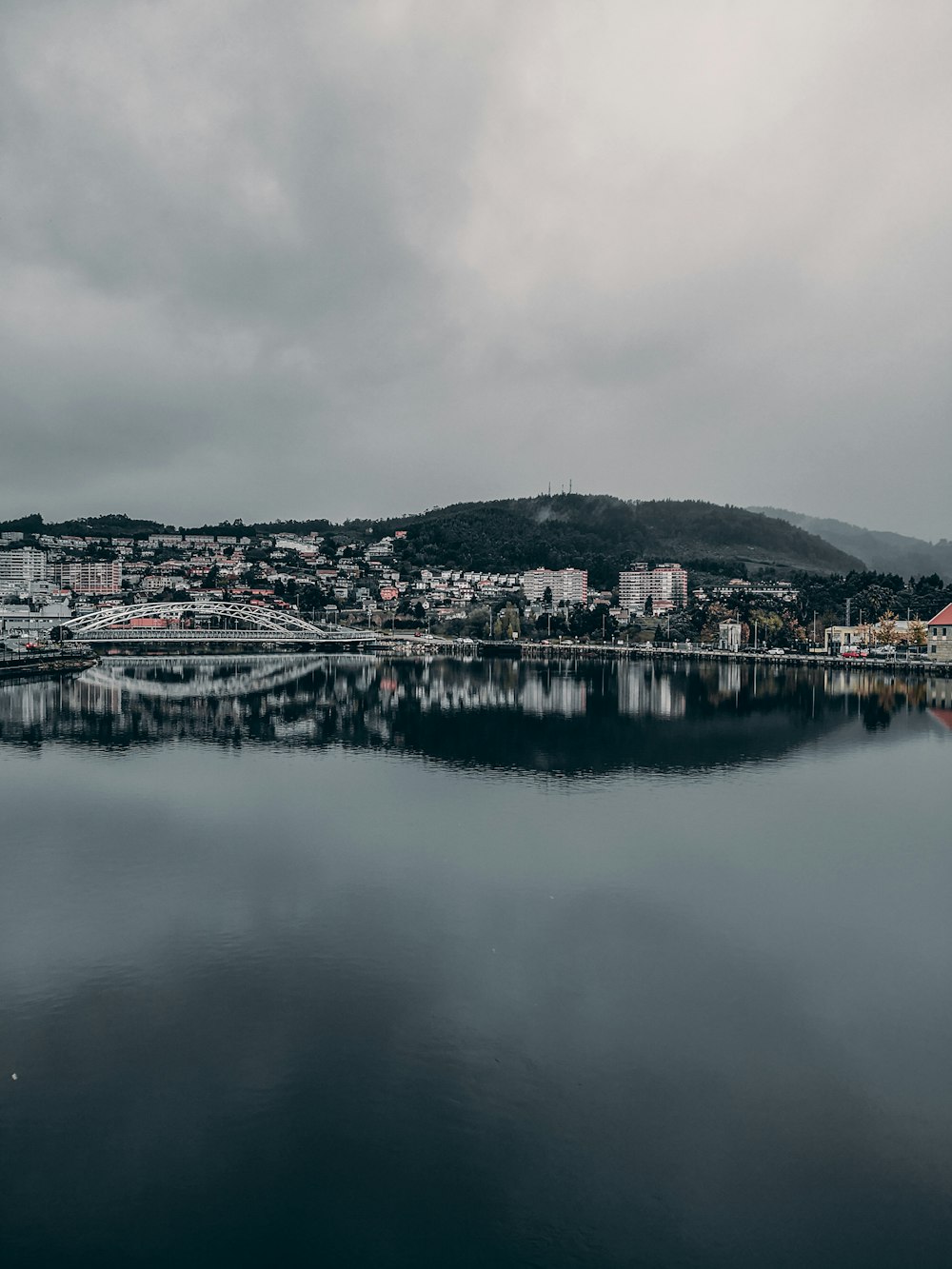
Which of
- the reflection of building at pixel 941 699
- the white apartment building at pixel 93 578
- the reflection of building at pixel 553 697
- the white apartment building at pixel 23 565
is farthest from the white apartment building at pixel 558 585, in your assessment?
the reflection of building at pixel 941 699

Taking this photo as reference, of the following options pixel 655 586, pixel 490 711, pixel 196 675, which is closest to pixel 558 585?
pixel 655 586

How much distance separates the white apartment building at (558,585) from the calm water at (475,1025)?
104 meters

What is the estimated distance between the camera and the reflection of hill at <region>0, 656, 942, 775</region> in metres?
26.4

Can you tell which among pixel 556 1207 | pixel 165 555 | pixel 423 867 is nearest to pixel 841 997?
pixel 556 1207

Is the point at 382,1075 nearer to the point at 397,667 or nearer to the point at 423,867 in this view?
the point at 423,867

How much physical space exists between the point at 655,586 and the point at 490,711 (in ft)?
305

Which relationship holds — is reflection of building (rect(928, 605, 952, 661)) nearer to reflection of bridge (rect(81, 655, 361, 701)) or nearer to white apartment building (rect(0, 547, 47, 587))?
reflection of bridge (rect(81, 655, 361, 701))

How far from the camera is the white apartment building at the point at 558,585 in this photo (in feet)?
405

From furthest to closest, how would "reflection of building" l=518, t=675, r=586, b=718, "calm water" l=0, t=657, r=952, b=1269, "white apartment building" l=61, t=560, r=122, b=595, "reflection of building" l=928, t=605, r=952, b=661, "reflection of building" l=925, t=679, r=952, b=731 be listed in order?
1. "white apartment building" l=61, t=560, r=122, b=595
2. "reflection of building" l=928, t=605, r=952, b=661
3. "reflection of building" l=518, t=675, r=586, b=718
4. "reflection of building" l=925, t=679, r=952, b=731
5. "calm water" l=0, t=657, r=952, b=1269

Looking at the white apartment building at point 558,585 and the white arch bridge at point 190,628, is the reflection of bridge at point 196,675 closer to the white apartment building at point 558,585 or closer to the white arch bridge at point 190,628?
the white arch bridge at point 190,628

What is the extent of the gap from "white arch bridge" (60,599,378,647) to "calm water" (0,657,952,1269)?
56.2m

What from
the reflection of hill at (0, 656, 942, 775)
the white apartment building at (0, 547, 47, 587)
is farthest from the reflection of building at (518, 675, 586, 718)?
the white apartment building at (0, 547, 47, 587)

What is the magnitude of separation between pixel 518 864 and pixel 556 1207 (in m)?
7.87

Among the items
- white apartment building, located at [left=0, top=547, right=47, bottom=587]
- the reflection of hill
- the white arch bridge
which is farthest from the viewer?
white apartment building, located at [left=0, top=547, right=47, bottom=587]
